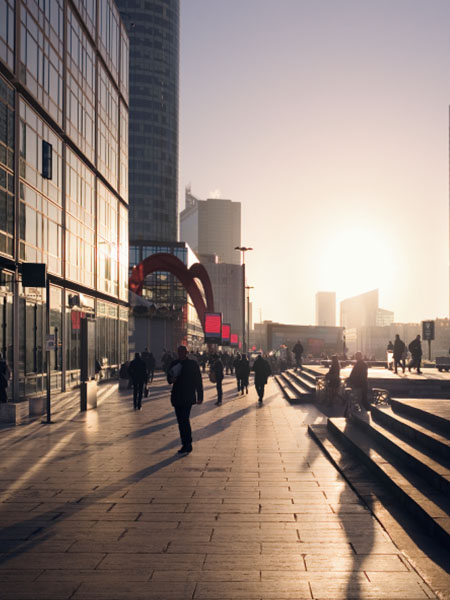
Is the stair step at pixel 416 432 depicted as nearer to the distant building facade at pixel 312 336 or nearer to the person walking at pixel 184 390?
the person walking at pixel 184 390

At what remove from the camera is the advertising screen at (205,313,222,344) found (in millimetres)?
53219

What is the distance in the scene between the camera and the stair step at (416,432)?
9220 mm

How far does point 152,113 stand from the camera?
134 m

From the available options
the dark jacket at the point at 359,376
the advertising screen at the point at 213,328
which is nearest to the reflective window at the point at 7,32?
the dark jacket at the point at 359,376

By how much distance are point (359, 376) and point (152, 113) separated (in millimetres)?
124393

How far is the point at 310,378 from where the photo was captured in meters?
32.2

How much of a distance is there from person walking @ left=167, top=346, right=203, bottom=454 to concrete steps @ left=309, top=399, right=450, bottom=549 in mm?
2871

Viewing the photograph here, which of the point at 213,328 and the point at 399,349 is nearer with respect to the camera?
the point at 399,349

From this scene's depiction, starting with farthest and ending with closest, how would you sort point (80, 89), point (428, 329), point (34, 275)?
point (428, 329) → point (80, 89) → point (34, 275)

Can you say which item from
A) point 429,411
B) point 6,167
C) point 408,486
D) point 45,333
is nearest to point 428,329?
point 45,333

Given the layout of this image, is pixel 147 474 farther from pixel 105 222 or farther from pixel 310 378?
pixel 105 222

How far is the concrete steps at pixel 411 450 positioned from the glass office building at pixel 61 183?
9.12m

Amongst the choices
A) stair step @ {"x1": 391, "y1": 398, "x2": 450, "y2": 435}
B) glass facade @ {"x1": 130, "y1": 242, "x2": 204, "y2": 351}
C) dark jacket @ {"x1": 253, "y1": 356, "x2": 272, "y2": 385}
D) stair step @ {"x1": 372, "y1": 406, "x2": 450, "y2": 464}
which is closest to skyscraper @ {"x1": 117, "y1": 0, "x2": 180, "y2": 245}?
glass facade @ {"x1": 130, "y1": 242, "x2": 204, "y2": 351}

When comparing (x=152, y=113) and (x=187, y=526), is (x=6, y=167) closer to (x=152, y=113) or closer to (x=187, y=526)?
(x=187, y=526)
